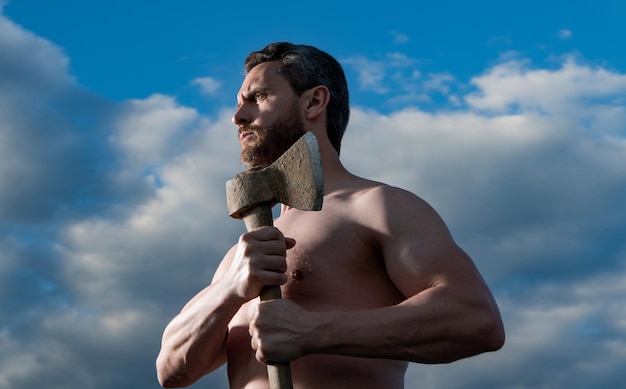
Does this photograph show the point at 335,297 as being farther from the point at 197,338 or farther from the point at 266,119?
the point at 266,119

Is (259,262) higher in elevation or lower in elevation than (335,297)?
higher

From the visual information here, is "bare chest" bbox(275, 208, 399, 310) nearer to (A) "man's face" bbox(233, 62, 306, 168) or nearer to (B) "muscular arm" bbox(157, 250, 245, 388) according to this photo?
(B) "muscular arm" bbox(157, 250, 245, 388)

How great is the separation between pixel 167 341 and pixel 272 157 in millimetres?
1095

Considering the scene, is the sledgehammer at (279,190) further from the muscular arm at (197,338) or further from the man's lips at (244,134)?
the man's lips at (244,134)

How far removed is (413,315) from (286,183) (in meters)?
0.89

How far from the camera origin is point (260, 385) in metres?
4.93

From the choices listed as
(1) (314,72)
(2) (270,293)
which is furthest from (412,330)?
(1) (314,72)

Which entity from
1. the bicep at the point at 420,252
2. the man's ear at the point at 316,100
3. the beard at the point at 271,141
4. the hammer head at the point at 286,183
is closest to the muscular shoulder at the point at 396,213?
the bicep at the point at 420,252

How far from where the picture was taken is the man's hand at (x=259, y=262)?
477 cm

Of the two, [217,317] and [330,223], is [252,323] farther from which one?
[330,223]

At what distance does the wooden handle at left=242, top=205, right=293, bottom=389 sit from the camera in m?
4.65

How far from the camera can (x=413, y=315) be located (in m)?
4.59

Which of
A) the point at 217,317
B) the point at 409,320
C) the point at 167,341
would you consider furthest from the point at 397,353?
the point at 167,341

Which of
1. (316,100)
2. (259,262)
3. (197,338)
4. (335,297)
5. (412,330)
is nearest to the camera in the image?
(412,330)
